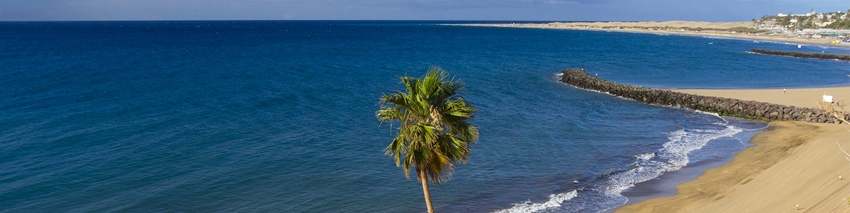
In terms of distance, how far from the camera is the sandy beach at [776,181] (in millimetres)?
20620

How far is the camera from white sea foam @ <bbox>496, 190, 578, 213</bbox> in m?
21.7

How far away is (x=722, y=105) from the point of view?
43156 mm

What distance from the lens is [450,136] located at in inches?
521

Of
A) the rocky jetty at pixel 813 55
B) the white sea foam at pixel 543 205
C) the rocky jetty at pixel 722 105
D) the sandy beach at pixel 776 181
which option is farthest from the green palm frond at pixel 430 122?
the rocky jetty at pixel 813 55

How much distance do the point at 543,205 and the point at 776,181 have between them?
896 centimetres

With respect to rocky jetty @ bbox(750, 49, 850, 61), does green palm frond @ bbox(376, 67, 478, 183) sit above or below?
above

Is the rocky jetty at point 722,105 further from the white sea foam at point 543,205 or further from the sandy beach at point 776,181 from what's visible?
the white sea foam at point 543,205

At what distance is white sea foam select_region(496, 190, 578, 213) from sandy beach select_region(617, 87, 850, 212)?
2.20 meters

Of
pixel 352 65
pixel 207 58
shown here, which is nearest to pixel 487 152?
pixel 352 65

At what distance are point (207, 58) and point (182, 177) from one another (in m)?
55.9

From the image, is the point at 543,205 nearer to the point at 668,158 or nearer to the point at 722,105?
the point at 668,158

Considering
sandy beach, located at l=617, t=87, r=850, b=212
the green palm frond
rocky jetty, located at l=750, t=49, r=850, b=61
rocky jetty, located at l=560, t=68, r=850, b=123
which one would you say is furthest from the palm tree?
rocky jetty, located at l=750, t=49, r=850, b=61

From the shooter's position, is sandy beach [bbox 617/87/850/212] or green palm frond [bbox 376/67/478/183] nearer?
green palm frond [bbox 376/67/478/183]

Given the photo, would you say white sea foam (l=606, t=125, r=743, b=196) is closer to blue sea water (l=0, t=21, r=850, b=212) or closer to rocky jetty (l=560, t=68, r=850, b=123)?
blue sea water (l=0, t=21, r=850, b=212)
